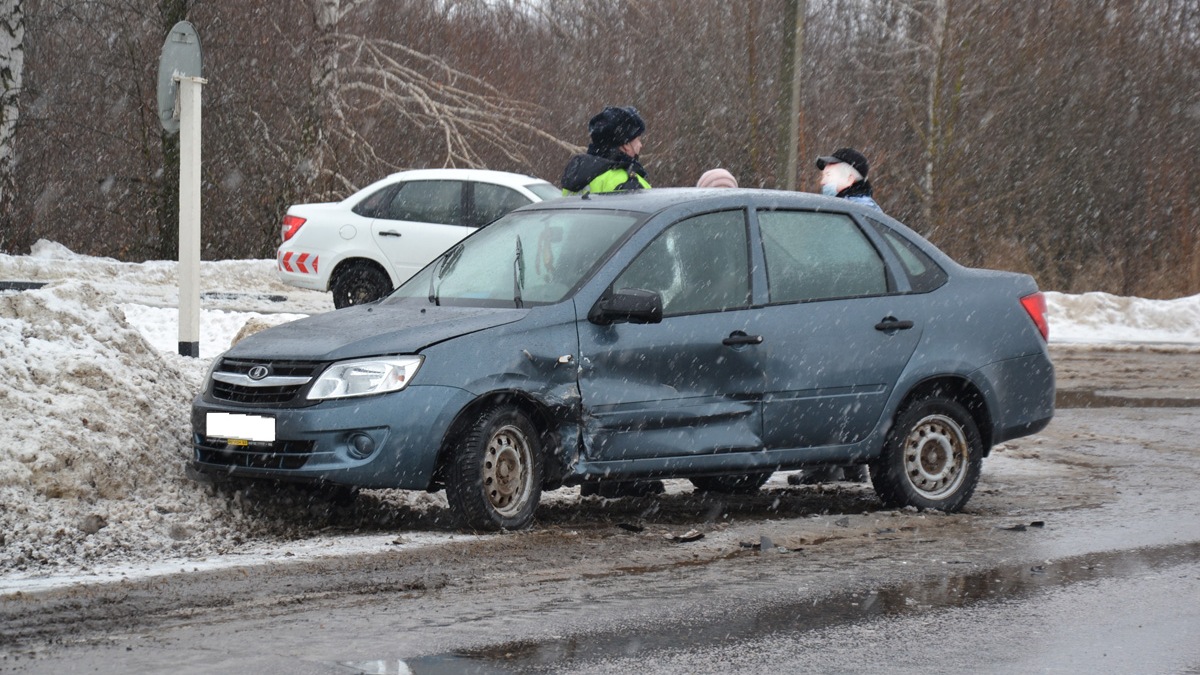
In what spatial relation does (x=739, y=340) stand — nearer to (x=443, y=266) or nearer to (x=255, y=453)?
(x=443, y=266)

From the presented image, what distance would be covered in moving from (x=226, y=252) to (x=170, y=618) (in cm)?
2388

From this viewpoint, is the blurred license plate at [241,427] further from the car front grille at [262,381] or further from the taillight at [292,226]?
the taillight at [292,226]

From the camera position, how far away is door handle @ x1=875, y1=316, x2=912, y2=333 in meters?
8.27

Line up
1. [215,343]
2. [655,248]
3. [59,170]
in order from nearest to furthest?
1. [655,248]
2. [215,343]
3. [59,170]

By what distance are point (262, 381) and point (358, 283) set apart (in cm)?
1013

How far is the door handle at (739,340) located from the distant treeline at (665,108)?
15.9m

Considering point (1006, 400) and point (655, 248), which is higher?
point (655, 248)

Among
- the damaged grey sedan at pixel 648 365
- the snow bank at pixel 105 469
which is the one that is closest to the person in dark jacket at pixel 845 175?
the damaged grey sedan at pixel 648 365

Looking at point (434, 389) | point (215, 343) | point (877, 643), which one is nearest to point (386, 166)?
point (215, 343)

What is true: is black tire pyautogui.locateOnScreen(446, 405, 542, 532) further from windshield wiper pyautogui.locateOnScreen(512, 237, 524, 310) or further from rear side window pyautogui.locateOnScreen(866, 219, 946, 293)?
rear side window pyautogui.locateOnScreen(866, 219, 946, 293)

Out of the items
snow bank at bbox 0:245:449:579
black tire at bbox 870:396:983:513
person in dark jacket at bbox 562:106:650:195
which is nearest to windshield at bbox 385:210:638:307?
snow bank at bbox 0:245:449:579

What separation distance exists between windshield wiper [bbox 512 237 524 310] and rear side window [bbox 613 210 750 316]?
463 mm

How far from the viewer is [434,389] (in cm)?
700

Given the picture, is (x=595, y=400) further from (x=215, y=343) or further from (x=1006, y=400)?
(x=215, y=343)
